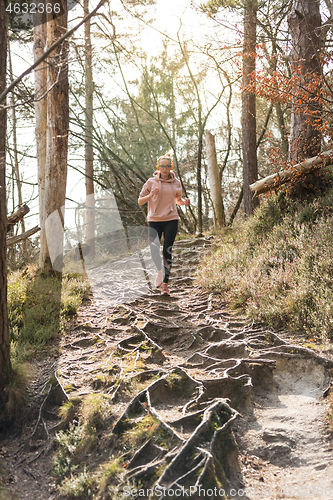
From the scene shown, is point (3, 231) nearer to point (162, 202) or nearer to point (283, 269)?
point (162, 202)

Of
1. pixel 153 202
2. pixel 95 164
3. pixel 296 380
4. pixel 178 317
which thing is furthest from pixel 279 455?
pixel 95 164

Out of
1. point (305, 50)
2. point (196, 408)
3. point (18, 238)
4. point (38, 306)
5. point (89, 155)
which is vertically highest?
point (305, 50)

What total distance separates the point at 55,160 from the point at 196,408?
616 cm

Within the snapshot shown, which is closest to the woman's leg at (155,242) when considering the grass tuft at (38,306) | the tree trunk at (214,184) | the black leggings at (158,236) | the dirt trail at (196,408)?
the black leggings at (158,236)

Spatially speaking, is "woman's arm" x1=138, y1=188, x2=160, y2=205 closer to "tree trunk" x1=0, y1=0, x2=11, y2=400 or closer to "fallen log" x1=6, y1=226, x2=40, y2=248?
"tree trunk" x1=0, y1=0, x2=11, y2=400

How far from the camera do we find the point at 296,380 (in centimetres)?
325

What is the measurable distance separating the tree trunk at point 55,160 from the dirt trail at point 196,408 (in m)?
2.89

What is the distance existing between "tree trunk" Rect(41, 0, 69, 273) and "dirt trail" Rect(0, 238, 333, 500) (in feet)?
9.49

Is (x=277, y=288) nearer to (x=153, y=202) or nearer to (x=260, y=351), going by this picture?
(x=260, y=351)

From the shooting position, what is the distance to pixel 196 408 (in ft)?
9.09

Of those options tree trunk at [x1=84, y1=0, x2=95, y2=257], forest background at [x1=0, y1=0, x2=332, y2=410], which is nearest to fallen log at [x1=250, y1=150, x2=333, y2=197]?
forest background at [x1=0, y1=0, x2=332, y2=410]

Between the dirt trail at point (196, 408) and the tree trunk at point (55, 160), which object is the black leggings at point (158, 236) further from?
the tree trunk at point (55, 160)

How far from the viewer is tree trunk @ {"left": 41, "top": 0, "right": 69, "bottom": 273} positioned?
7.13m

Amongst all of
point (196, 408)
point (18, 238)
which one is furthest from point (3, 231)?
point (18, 238)
